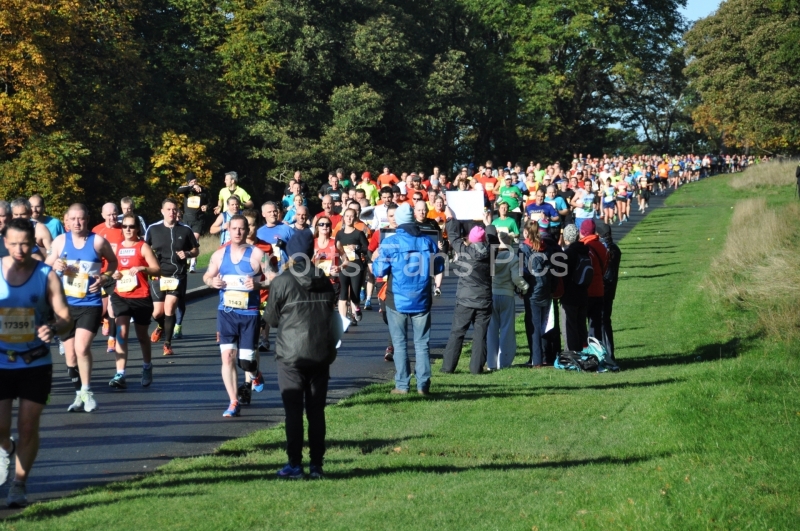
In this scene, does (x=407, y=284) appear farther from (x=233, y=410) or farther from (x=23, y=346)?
(x=23, y=346)

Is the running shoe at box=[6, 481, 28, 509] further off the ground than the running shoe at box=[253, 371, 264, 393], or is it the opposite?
the running shoe at box=[6, 481, 28, 509]

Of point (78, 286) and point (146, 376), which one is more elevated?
point (78, 286)

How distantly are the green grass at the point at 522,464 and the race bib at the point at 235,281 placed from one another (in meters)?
1.41

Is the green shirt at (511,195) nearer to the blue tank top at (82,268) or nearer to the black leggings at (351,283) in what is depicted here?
the black leggings at (351,283)

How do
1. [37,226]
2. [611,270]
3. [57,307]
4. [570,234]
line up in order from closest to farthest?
[57,307] → [37,226] → [570,234] → [611,270]

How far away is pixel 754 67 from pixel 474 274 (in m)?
A: 52.0

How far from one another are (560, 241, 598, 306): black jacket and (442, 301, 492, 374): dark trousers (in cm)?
116

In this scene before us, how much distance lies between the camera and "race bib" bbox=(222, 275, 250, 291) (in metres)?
11.1

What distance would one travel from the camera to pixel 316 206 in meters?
55.5

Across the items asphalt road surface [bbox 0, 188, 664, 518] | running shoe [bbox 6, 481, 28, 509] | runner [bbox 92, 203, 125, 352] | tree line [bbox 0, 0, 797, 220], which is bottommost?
asphalt road surface [bbox 0, 188, 664, 518]

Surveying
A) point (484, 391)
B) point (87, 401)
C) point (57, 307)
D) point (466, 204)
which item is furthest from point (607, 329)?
point (466, 204)

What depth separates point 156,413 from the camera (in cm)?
1166

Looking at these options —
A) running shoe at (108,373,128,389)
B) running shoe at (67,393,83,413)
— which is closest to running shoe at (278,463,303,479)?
running shoe at (67,393,83,413)

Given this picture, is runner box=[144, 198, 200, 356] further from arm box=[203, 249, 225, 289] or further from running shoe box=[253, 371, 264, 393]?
arm box=[203, 249, 225, 289]
